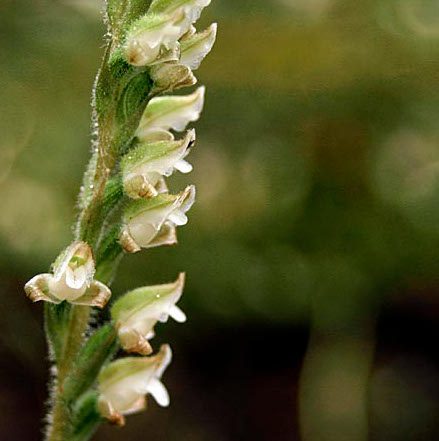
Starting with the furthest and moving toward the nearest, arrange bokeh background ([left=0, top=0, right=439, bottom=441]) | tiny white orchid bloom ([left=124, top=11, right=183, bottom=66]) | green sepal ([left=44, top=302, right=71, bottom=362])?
bokeh background ([left=0, top=0, right=439, bottom=441]) < green sepal ([left=44, top=302, right=71, bottom=362]) < tiny white orchid bloom ([left=124, top=11, right=183, bottom=66])

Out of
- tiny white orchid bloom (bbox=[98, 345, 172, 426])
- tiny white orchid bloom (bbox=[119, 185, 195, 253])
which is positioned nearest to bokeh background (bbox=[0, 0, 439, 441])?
tiny white orchid bloom (bbox=[98, 345, 172, 426])

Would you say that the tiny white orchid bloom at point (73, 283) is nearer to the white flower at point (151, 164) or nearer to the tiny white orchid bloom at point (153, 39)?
the white flower at point (151, 164)

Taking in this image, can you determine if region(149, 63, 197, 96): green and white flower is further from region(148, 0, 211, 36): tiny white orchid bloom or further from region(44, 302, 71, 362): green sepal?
region(44, 302, 71, 362): green sepal

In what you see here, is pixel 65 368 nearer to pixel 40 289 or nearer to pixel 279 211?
pixel 40 289

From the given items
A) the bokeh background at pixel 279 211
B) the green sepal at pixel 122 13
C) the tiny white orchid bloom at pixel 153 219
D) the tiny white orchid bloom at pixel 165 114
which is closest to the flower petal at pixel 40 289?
the tiny white orchid bloom at pixel 153 219

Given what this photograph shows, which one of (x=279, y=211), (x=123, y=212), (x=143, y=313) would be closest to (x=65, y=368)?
(x=143, y=313)

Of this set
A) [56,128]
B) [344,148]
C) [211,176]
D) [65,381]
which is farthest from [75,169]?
[65,381]

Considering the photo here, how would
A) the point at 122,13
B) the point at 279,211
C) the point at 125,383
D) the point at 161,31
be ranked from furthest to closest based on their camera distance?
1. the point at 279,211
2. the point at 125,383
3. the point at 122,13
4. the point at 161,31
